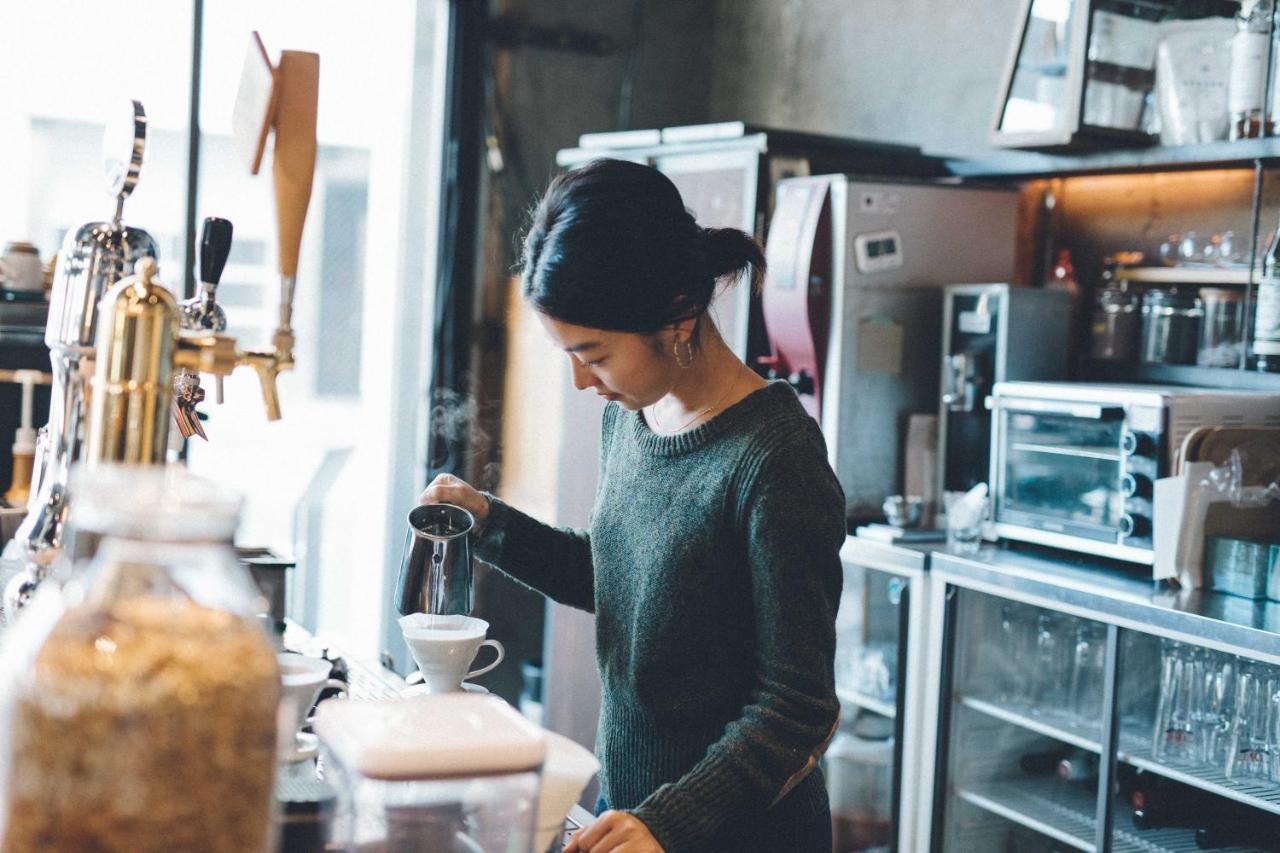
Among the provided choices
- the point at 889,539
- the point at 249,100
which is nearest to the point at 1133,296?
the point at 889,539

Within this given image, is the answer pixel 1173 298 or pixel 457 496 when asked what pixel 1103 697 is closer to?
pixel 1173 298

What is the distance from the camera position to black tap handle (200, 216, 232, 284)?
1442 mm

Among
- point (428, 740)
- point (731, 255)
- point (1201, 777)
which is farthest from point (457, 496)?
point (1201, 777)

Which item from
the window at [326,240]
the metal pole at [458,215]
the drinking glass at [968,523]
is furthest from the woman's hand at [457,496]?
the metal pole at [458,215]

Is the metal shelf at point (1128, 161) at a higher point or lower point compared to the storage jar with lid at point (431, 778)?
higher

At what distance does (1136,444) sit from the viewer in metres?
2.91

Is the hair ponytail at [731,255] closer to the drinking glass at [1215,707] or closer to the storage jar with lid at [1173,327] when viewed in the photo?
the drinking glass at [1215,707]

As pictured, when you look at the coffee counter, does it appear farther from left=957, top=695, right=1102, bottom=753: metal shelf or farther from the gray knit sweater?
the gray knit sweater

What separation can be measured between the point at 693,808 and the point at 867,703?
2107 millimetres

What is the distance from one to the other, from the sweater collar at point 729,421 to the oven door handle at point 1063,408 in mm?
1466

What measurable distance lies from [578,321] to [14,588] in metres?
0.71

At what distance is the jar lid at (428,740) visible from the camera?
0.92m

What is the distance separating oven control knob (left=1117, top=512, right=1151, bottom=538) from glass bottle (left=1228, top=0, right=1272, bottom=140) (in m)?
0.89

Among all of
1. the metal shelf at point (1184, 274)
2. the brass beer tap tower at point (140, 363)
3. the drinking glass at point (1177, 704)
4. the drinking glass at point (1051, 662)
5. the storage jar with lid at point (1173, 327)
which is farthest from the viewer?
the storage jar with lid at point (1173, 327)
